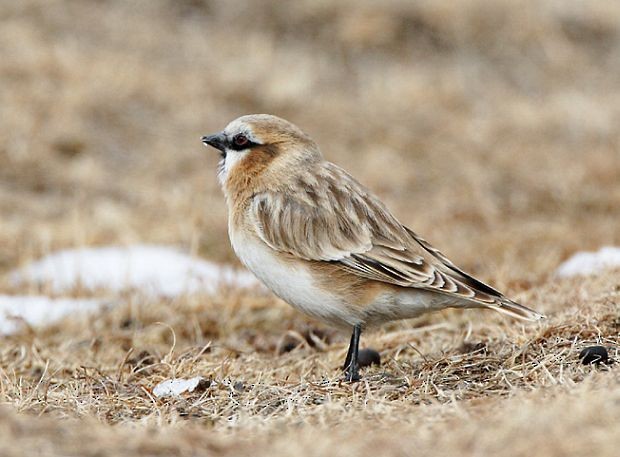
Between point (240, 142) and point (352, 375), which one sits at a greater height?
point (240, 142)

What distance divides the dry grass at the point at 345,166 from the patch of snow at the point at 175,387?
0.20 ft

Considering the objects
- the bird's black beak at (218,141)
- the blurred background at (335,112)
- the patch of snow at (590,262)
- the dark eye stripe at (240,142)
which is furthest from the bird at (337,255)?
the blurred background at (335,112)

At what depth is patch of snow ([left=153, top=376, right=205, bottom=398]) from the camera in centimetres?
513

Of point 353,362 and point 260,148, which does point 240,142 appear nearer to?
point 260,148

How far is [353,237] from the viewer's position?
5.54 m

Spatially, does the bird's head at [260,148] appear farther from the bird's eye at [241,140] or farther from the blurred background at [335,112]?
the blurred background at [335,112]

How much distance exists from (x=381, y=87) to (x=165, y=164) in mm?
3717

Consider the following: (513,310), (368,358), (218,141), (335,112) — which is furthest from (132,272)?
(335,112)

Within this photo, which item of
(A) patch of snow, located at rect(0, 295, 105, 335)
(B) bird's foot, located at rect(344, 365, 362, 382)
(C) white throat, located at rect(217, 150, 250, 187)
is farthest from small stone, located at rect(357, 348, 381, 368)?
(A) patch of snow, located at rect(0, 295, 105, 335)

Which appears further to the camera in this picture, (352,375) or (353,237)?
(353,237)

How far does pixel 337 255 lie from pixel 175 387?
109cm

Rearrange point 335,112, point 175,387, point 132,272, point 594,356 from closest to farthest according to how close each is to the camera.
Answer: point 594,356 < point 175,387 < point 132,272 < point 335,112

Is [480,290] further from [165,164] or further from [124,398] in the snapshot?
[165,164]

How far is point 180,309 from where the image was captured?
7438 millimetres
